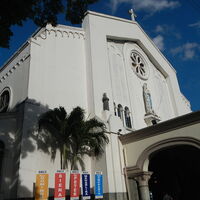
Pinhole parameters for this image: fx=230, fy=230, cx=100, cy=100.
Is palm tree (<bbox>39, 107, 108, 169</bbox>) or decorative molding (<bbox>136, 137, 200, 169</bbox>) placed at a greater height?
palm tree (<bbox>39, 107, 108, 169</bbox>)

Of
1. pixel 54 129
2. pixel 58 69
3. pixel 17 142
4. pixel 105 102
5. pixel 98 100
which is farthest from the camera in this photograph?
pixel 58 69

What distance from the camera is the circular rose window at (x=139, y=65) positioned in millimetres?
21172

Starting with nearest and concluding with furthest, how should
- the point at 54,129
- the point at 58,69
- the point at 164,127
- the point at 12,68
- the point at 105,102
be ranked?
the point at 164,127, the point at 54,129, the point at 105,102, the point at 58,69, the point at 12,68

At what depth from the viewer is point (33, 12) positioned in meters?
9.11

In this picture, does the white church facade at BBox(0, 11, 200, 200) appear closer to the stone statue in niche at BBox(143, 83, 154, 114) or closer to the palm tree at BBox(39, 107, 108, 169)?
the stone statue in niche at BBox(143, 83, 154, 114)

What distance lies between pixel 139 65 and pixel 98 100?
26.2 feet

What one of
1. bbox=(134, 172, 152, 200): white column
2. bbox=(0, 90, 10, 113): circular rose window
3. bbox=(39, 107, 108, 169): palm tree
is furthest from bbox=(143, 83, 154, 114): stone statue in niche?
bbox=(0, 90, 10, 113): circular rose window

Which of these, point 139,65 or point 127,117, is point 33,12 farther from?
point 139,65

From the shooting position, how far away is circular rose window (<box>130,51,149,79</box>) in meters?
21.2

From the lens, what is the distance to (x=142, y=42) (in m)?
22.5

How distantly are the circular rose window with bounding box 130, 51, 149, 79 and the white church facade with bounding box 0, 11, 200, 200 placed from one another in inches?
4.2

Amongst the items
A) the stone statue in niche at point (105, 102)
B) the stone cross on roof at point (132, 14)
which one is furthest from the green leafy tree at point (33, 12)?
the stone cross on roof at point (132, 14)

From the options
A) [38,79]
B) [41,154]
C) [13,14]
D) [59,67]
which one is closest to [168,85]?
[59,67]

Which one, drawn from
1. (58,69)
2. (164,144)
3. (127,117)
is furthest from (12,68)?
(164,144)
